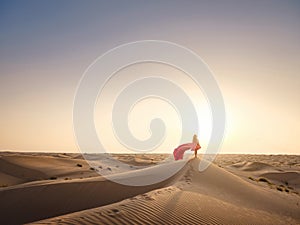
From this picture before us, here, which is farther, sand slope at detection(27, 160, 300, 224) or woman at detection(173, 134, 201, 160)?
woman at detection(173, 134, 201, 160)

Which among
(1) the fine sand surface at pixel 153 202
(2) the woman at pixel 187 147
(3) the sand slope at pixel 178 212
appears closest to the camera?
(3) the sand slope at pixel 178 212

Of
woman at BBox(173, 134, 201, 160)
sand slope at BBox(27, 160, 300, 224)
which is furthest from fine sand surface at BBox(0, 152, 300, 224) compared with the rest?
woman at BBox(173, 134, 201, 160)

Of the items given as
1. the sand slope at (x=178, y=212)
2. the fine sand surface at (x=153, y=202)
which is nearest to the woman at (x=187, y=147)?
the fine sand surface at (x=153, y=202)

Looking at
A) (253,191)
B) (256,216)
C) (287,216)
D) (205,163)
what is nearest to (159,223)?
(256,216)

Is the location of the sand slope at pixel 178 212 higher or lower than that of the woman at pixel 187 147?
lower

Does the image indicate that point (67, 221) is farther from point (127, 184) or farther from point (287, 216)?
point (287, 216)

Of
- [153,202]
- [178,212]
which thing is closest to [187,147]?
[153,202]

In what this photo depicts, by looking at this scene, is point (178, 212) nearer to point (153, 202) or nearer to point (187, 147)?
point (153, 202)

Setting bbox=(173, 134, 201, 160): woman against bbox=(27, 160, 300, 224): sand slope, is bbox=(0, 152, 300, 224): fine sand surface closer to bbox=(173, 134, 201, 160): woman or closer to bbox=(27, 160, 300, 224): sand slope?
bbox=(27, 160, 300, 224): sand slope

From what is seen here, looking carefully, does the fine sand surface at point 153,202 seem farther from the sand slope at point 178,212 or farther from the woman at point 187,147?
the woman at point 187,147

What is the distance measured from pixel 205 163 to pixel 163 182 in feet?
20.4


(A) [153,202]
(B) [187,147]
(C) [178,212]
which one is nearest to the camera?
(C) [178,212]

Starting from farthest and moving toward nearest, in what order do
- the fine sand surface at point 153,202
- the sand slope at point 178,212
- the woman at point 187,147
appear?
the woman at point 187,147 → the fine sand surface at point 153,202 → the sand slope at point 178,212

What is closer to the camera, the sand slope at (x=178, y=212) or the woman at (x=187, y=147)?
the sand slope at (x=178, y=212)
